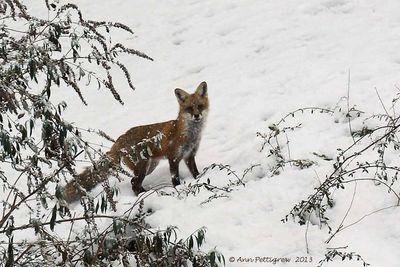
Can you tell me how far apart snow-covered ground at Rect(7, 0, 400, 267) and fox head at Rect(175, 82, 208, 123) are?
52cm

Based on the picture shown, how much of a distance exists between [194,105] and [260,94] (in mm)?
1485

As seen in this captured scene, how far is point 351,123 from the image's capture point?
23.7 ft

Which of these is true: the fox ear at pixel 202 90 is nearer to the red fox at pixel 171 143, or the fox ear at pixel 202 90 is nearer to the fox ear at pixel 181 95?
the fox ear at pixel 181 95

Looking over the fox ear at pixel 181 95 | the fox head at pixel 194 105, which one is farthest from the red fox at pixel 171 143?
the fox ear at pixel 181 95

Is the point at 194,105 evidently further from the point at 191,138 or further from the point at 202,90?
the point at 191,138

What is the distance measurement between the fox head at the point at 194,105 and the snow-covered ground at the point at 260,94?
Answer: 52 centimetres

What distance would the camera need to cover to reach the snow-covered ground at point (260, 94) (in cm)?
526

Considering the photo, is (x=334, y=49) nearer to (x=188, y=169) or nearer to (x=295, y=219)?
(x=188, y=169)

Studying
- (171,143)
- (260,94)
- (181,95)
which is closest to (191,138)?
(171,143)

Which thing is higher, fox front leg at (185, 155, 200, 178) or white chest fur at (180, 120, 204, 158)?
white chest fur at (180, 120, 204, 158)

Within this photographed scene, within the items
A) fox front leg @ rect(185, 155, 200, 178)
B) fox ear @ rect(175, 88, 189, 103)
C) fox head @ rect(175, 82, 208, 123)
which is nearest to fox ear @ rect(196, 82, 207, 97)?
fox head @ rect(175, 82, 208, 123)

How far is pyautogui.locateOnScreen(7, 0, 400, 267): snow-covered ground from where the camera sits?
526 centimetres

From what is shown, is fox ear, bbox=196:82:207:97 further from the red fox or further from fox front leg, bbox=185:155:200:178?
fox front leg, bbox=185:155:200:178

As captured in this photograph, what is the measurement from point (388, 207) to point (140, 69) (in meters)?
7.68
